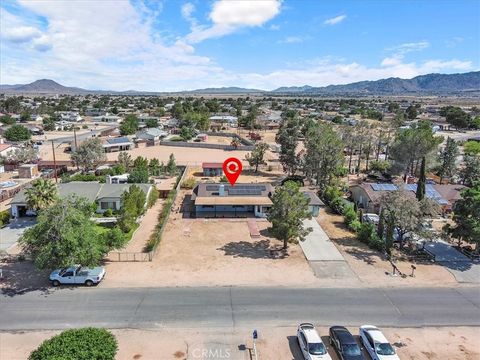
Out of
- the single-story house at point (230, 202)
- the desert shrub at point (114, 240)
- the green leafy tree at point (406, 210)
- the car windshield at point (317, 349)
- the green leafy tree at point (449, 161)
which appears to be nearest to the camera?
the car windshield at point (317, 349)

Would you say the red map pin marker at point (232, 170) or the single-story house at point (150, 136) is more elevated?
the single-story house at point (150, 136)

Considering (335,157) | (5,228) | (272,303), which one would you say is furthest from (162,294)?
(335,157)

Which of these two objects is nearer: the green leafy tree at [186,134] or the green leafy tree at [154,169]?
the green leafy tree at [154,169]

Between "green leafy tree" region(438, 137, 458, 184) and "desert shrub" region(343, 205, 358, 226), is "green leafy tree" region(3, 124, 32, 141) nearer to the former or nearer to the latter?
"desert shrub" region(343, 205, 358, 226)

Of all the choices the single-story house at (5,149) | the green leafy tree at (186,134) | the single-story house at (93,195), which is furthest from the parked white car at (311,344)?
the green leafy tree at (186,134)

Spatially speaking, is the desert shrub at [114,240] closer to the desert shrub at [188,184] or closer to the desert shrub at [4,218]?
the desert shrub at [4,218]

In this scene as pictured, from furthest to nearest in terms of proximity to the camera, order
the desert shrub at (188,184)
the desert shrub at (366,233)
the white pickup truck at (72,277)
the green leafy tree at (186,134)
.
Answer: the green leafy tree at (186,134)
the desert shrub at (188,184)
the desert shrub at (366,233)
the white pickup truck at (72,277)

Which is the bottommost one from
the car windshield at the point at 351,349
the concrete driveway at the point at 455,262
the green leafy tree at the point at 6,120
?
the concrete driveway at the point at 455,262

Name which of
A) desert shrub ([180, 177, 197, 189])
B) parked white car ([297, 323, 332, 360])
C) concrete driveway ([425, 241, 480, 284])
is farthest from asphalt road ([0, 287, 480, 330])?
desert shrub ([180, 177, 197, 189])
